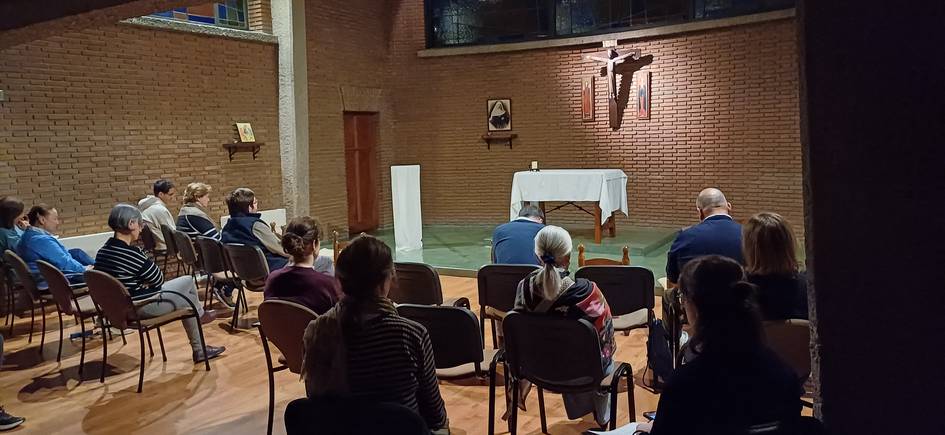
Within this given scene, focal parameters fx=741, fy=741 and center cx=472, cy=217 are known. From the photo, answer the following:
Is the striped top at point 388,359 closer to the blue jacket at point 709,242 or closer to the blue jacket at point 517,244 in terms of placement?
the blue jacket at point 709,242

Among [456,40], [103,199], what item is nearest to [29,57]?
[103,199]

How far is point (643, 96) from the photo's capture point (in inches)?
401

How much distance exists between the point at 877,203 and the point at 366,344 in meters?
1.43

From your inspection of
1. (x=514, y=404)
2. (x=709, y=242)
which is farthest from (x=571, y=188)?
(x=514, y=404)

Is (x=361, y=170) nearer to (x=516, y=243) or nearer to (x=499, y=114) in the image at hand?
(x=499, y=114)

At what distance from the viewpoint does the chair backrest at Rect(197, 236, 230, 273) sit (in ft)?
19.5

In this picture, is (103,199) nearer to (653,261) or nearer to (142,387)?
(142,387)

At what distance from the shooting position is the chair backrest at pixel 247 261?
5.43m

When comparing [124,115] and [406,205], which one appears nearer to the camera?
[124,115]

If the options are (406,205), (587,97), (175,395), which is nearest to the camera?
(175,395)

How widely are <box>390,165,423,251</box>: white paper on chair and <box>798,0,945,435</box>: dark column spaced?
23.1 ft

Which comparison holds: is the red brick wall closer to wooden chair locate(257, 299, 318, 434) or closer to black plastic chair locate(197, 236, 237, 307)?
black plastic chair locate(197, 236, 237, 307)

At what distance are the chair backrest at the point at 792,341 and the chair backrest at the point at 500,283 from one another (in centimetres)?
145

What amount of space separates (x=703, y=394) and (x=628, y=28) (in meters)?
9.03
